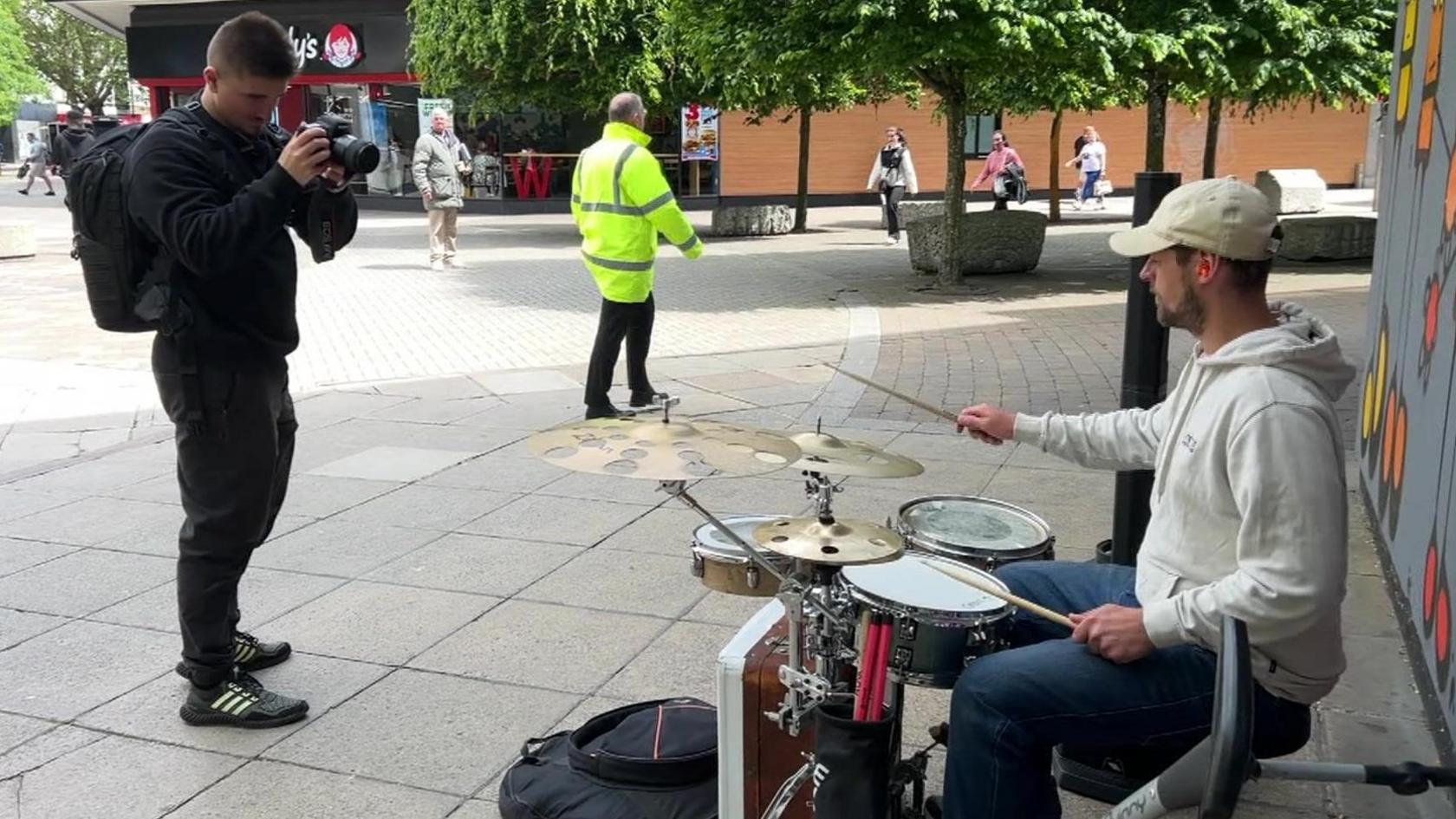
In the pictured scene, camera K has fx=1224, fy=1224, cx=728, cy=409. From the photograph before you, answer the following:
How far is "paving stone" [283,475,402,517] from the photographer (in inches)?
224

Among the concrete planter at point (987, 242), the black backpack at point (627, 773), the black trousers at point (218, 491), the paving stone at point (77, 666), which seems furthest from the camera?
the concrete planter at point (987, 242)

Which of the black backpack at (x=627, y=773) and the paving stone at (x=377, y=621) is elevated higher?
the black backpack at (x=627, y=773)

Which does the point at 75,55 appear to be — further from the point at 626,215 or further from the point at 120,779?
the point at 120,779

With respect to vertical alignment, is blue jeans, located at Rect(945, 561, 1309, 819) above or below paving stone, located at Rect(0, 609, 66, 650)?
above

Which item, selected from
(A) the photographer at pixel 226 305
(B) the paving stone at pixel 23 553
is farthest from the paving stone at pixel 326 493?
(A) the photographer at pixel 226 305

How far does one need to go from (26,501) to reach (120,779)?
3.23 metres

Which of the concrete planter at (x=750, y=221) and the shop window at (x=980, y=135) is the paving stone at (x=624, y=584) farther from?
the shop window at (x=980, y=135)

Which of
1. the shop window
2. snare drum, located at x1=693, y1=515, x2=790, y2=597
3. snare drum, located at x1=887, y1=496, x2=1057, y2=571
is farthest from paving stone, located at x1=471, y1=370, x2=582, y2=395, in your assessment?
the shop window

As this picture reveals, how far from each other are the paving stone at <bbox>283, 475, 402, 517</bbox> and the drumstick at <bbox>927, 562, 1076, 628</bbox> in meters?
3.84

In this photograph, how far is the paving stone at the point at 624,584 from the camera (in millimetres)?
4434

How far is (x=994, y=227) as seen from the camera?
14.4 m

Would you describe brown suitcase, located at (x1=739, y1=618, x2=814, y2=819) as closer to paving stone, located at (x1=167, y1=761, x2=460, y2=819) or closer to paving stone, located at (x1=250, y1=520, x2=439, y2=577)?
paving stone, located at (x1=167, y1=761, x2=460, y2=819)

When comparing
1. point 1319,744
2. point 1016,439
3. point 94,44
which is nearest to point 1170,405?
point 1016,439

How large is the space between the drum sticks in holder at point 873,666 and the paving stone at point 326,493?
12.5ft
